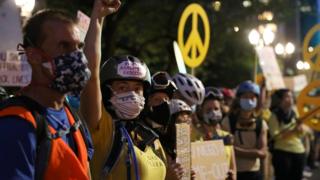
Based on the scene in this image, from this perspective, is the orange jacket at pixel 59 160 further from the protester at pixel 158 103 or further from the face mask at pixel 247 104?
the face mask at pixel 247 104

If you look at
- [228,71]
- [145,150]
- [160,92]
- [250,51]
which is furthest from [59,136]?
[228,71]

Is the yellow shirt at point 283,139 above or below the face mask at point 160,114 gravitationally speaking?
below

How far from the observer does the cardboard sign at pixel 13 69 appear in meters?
6.72

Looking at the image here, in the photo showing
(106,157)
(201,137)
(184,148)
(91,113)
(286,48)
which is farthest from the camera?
(286,48)

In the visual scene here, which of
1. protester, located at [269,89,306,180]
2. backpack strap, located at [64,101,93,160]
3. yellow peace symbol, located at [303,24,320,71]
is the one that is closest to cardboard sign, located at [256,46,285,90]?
yellow peace symbol, located at [303,24,320,71]

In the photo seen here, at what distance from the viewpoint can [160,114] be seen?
4.48 meters

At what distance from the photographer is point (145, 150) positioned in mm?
3982

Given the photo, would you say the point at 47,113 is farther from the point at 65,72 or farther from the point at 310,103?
the point at 310,103

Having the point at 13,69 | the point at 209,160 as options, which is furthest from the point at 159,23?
the point at 209,160

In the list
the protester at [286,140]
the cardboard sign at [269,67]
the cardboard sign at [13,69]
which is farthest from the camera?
the cardboard sign at [269,67]

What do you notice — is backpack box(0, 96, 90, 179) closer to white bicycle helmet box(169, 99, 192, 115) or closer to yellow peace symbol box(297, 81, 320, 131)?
white bicycle helmet box(169, 99, 192, 115)

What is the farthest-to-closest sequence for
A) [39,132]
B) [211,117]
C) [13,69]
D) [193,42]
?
1. [193,42]
2. [13,69]
3. [211,117]
4. [39,132]

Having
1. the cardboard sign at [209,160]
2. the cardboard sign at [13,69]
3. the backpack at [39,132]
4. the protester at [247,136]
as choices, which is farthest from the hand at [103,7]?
the protester at [247,136]

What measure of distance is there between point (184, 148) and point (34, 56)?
2.16 meters
